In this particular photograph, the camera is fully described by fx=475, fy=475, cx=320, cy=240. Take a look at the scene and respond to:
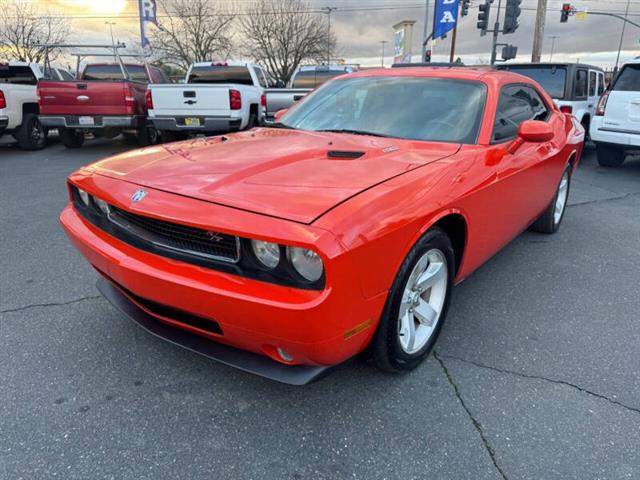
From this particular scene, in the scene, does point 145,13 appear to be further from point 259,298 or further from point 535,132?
point 259,298

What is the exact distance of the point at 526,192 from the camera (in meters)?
3.33

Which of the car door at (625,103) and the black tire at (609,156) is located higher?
the car door at (625,103)

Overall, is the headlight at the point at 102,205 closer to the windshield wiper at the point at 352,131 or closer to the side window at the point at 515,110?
the windshield wiper at the point at 352,131

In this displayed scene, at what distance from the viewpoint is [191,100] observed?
28.0 feet

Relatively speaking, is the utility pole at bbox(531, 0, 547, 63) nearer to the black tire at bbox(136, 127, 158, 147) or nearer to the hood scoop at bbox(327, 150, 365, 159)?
the black tire at bbox(136, 127, 158, 147)

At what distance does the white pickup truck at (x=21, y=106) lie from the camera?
8.98m

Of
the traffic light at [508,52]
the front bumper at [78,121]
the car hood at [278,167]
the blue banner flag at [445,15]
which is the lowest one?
the front bumper at [78,121]

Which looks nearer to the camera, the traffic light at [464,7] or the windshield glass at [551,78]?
the windshield glass at [551,78]

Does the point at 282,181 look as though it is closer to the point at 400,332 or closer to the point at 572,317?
the point at 400,332

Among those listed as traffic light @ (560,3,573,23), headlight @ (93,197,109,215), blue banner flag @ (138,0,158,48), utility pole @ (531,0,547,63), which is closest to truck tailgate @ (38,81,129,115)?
headlight @ (93,197,109,215)

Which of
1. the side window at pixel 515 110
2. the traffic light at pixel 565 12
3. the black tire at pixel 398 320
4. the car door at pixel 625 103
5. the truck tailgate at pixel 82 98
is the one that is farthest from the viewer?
the traffic light at pixel 565 12

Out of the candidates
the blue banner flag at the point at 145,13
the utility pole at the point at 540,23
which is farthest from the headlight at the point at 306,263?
the blue banner flag at the point at 145,13

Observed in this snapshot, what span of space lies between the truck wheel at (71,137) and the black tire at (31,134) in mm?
459

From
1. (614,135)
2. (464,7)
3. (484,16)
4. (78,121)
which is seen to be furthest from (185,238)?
(464,7)
